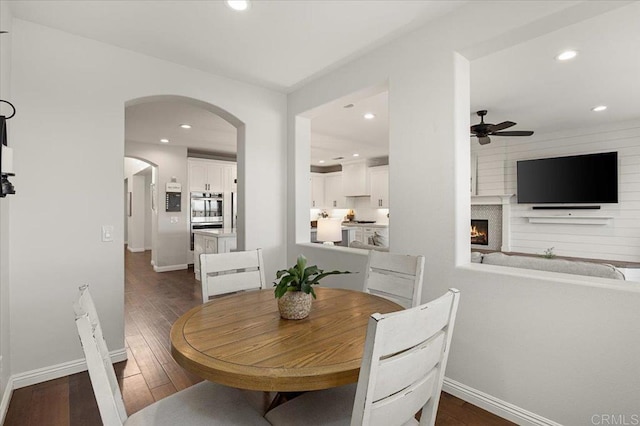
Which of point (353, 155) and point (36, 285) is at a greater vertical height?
point (353, 155)

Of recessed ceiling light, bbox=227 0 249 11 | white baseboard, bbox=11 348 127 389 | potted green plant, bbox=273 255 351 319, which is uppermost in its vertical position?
recessed ceiling light, bbox=227 0 249 11

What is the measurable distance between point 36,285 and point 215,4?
242cm

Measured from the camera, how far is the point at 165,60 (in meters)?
2.95

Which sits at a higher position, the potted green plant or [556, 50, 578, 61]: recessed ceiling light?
[556, 50, 578, 61]: recessed ceiling light

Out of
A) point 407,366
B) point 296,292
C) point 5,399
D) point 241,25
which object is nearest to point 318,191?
point 241,25

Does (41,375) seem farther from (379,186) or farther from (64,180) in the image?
(379,186)

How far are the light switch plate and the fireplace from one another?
6379 millimetres

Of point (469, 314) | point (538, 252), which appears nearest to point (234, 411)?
point (469, 314)

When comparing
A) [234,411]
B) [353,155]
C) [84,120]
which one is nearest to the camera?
[234,411]

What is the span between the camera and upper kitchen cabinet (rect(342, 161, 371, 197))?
8.67 metres

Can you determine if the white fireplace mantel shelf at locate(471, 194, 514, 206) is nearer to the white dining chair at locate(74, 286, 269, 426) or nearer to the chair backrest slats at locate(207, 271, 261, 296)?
the chair backrest slats at locate(207, 271, 261, 296)

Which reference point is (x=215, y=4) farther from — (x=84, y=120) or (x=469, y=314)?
(x=469, y=314)

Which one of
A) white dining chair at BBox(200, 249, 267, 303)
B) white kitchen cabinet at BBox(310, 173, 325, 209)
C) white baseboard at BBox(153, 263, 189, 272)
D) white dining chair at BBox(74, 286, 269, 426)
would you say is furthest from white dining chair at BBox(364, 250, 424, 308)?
white kitchen cabinet at BBox(310, 173, 325, 209)

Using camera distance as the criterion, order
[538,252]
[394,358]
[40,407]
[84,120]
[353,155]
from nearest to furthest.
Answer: [394,358] → [40,407] → [84,120] → [538,252] → [353,155]
